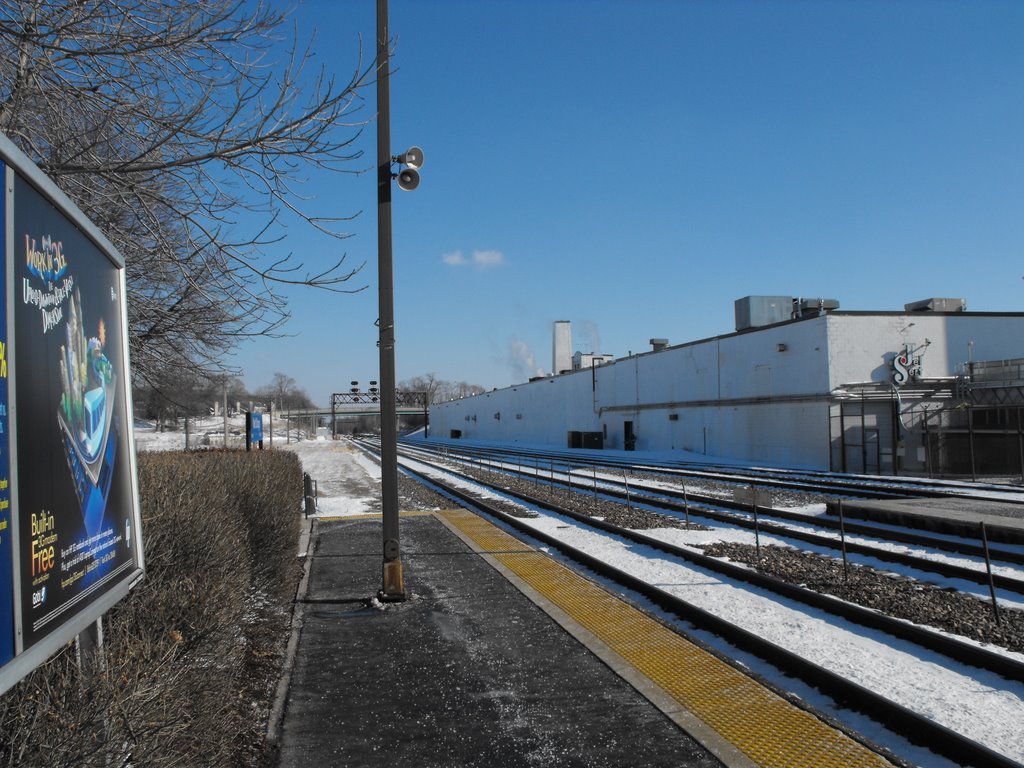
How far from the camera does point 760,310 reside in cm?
4447

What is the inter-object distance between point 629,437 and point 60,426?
4983 cm

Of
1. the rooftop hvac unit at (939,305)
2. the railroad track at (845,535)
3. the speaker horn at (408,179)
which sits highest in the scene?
the rooftop hvac unit at (939,305)

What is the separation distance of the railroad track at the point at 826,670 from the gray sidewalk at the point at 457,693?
5.24 ft

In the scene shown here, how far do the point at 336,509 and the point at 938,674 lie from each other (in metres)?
14.9

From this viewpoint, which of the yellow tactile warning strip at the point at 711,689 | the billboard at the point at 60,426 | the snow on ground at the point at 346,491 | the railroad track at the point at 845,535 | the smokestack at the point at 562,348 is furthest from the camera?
the smokestack at the point at 562,348

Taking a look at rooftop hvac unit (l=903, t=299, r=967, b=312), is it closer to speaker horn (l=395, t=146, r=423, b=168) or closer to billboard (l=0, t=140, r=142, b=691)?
speaker horn (l=395, t=146, r=423, b=168)

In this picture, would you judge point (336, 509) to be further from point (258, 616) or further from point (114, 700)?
point (114, 700)

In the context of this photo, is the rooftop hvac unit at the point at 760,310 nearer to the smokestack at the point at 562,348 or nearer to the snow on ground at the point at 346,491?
the snow on ground at the point at 346,491

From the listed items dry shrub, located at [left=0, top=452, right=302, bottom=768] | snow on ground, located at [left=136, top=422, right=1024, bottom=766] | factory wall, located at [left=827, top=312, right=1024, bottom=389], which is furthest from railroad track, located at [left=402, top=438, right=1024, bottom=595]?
factory wall, located at [left=827, top=312, right=1024, bottom=389]

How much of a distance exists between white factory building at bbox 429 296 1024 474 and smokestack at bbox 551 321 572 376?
129 feet

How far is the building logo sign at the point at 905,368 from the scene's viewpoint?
108 feet

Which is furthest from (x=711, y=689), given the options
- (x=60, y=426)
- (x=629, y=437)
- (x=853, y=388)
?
(x=629, y=437)

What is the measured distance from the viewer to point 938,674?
20.1 feet

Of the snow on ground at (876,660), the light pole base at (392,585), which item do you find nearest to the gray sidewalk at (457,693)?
the light pole base at (392,585)
